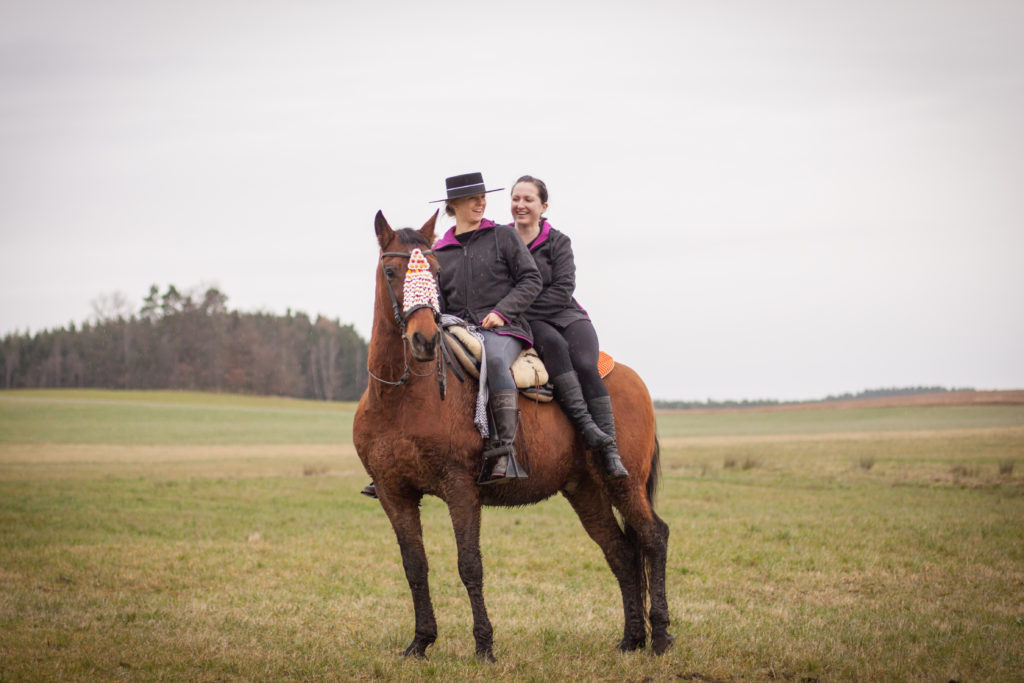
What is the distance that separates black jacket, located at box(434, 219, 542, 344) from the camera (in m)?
6.55

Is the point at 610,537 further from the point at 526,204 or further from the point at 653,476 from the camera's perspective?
the point at 526,204

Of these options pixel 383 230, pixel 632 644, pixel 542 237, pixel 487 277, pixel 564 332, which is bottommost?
pixel 632 644

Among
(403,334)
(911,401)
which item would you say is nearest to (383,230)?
(403,334)

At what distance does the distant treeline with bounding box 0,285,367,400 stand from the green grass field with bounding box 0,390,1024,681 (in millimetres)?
70606

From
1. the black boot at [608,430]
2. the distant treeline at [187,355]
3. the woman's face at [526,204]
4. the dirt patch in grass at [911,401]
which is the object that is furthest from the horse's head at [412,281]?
the distant treeline at [187,355]

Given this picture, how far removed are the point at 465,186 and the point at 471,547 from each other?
2.96 m

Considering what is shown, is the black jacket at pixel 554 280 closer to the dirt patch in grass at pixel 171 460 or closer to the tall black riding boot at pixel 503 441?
the tall black riding boot at pixel 503 441

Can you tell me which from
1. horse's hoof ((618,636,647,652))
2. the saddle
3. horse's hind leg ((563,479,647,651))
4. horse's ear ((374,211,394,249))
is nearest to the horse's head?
horse's ear ((374,211,394,249))

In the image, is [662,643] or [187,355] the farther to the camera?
[187,355]

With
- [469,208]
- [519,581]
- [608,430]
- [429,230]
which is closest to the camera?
[429,230]

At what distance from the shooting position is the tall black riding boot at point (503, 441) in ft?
20.0

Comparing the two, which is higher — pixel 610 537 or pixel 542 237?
pixel 542 237

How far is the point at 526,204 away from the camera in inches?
284

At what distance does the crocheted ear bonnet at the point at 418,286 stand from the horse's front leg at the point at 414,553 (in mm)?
1575
